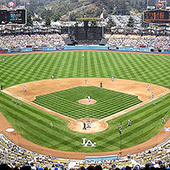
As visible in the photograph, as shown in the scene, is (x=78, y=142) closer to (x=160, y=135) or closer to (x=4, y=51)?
(x=160, y=135)

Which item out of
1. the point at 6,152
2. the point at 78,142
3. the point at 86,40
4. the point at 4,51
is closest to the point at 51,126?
the point at 78,142

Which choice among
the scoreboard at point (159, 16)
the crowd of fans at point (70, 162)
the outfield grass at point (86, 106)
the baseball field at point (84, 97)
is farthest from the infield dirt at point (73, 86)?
the scoreboard at point (159, 16)

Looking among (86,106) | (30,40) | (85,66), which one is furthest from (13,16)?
(86,106)

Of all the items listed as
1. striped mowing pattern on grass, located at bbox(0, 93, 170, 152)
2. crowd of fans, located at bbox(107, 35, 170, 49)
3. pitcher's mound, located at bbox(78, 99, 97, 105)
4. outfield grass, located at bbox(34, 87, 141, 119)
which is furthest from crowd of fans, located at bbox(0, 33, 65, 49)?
striped mowing pattern on grass, located at bbox(0, 93, 170, 152)

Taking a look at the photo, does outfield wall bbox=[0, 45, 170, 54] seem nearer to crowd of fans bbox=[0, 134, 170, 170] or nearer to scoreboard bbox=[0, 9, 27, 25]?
scoreboard bbox=[0, 9, 27, 25]

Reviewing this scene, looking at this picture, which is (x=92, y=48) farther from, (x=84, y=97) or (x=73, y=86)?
(x=84, y=97)

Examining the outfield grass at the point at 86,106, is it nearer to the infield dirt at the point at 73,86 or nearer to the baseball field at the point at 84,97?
the baseball field at the point at 84,97

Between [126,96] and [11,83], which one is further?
[11,83]
